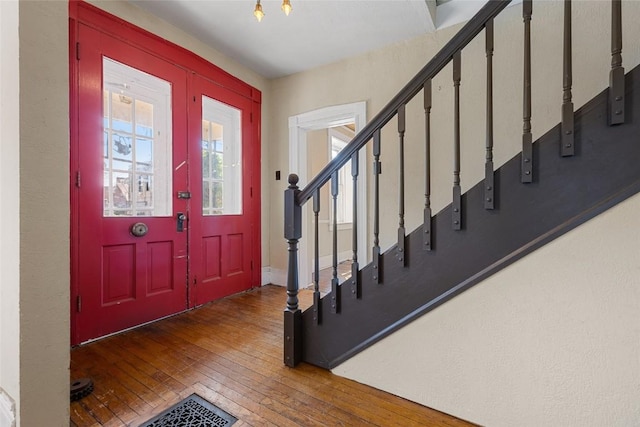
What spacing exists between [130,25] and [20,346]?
236 centimetres

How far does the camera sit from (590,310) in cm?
104

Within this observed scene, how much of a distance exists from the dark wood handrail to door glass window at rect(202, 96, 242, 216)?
5.16 ft

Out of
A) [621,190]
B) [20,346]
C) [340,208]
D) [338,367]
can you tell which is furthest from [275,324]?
[340,208]

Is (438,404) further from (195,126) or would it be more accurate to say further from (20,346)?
(195,126)

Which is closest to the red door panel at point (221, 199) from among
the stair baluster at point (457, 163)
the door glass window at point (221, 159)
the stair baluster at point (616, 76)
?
Result: the door glass window at point (221, 159)

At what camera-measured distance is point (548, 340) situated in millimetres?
1113

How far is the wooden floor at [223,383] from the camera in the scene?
132 cm

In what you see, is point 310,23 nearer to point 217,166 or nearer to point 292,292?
point 217,166

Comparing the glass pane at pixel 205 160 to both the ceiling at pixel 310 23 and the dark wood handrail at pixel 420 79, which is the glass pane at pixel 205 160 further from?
the dark wood handrail at pixel 420 79

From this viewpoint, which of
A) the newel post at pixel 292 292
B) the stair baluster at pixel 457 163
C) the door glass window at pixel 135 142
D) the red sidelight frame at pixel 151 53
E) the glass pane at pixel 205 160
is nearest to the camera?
the stair baluster at pixel 457 163

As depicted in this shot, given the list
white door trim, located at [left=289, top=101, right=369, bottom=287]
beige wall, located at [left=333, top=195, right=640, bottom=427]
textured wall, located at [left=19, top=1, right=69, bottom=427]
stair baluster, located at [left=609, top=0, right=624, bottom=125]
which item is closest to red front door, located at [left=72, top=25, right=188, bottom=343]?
textured wall, located at [left=19, top=1, right=69, bottom=427]
